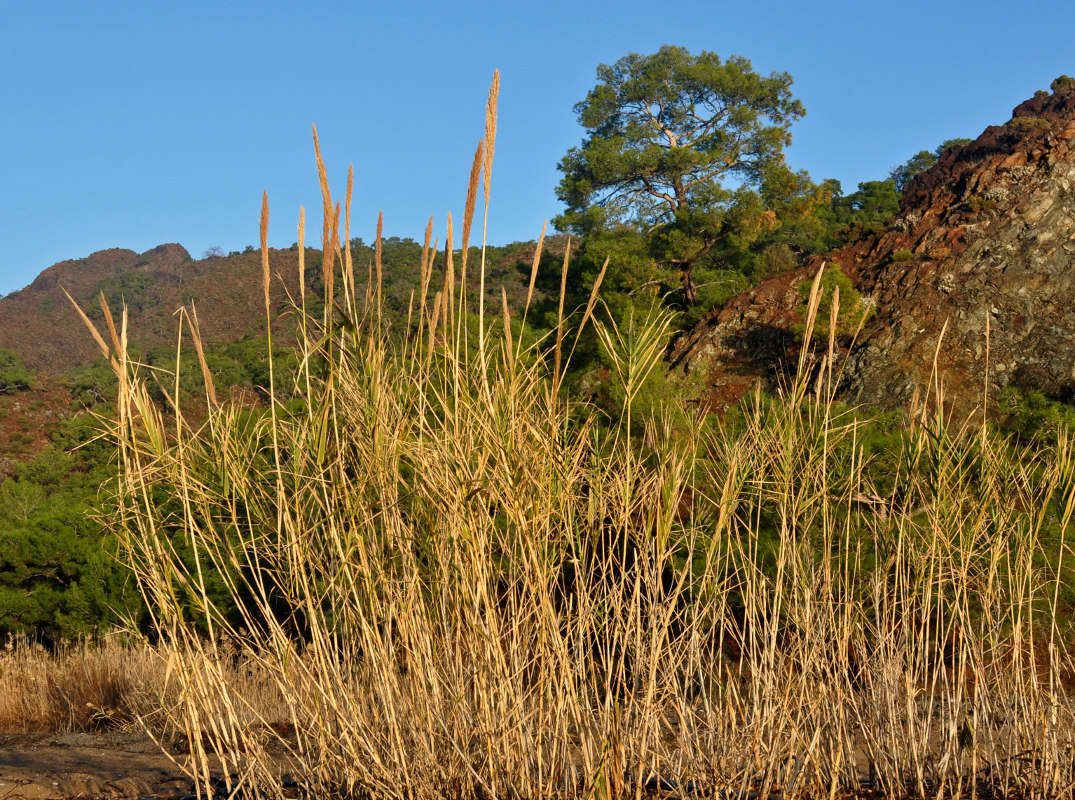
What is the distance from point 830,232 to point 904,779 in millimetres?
23104

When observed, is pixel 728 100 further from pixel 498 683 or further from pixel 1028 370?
pixel 498 683

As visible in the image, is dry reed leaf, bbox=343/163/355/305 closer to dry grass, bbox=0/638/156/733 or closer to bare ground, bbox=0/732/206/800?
bare ground, bbox=0/732/206/800

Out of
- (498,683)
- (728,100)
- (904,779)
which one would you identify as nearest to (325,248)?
(498,683)

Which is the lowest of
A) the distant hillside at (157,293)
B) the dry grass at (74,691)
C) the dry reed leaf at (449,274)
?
the dry grass at (74,691)

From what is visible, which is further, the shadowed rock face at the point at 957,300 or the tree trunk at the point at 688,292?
the tree trunk at the point at 688,292

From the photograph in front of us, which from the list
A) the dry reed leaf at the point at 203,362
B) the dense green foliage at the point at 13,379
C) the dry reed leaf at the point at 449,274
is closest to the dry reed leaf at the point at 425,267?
the dry reed leaf at the point at 449,274

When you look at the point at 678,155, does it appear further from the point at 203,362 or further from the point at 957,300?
the point at 203,362

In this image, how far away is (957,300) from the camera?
14.7m

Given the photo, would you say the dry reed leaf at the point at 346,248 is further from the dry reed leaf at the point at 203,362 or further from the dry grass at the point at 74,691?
the dry grass at the point at 74,691

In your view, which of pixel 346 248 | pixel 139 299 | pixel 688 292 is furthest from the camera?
pixel 139 299

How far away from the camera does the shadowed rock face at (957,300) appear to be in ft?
44.7

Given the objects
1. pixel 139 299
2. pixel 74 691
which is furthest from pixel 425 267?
pixel 139 299

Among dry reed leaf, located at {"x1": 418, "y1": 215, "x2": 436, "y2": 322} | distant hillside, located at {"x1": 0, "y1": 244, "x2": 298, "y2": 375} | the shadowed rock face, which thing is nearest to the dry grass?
dry reed leaf, located at {"x1": 418, "y1": 215, "x2": 436, "y2": 322}

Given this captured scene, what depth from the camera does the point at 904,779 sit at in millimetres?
2594
